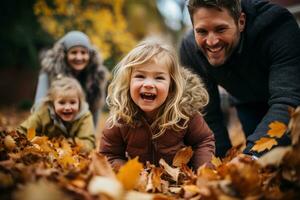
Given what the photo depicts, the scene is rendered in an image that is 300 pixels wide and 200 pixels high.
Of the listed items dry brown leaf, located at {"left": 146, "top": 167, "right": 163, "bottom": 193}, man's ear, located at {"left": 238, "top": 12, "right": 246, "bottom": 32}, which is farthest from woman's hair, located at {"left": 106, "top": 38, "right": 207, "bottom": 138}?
dry brown leaf, located at {"left": 146, "top": 167, "right": 163, "bottom": 193}

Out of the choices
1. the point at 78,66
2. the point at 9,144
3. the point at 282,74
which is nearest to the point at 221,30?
the point at 282,74

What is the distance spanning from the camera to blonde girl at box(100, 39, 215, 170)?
9.39 feet

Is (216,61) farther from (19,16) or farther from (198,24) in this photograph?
(19,16)

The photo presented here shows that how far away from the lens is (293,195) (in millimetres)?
1480

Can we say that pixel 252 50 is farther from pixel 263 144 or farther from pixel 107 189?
pixel 107 189

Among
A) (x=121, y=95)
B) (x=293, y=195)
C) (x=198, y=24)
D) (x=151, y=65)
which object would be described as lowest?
(x=293, y=195)

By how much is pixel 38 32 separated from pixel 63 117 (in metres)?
8.75

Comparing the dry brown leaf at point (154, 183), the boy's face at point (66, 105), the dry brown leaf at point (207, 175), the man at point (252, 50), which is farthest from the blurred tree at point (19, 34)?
the dry brown leaf at point (207, 175)

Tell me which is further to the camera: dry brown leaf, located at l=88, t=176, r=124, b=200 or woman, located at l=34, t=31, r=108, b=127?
woman, located at l=34, t=31, r=108, b=127

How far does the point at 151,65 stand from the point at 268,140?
3.63ft

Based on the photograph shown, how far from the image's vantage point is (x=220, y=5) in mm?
2781

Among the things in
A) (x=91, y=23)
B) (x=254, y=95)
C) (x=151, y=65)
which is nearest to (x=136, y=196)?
(x=151, y=65)

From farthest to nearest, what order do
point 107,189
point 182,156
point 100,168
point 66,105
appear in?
1. point 66,105
2. point 182,156
3. point 100,168
4. point 107,189

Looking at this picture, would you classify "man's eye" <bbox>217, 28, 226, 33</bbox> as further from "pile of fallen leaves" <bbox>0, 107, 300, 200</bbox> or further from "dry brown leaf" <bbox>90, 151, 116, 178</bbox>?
"dry brown leaf" <bbox>90, 151, 116, 178</bbox>
